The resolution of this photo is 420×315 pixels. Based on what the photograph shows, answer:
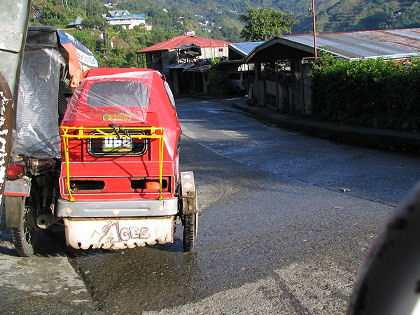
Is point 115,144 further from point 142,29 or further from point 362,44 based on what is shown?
point 142,29

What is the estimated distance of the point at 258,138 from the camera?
1712cm

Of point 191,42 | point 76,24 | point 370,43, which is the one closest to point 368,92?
point 370,43

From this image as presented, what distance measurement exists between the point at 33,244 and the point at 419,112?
11943 mm

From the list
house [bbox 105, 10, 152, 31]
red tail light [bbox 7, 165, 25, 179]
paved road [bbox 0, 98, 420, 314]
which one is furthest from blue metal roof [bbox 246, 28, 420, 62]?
house [bbox 105, 10, 152, 31]

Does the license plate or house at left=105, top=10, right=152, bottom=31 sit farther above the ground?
house at left=105, top=10, right=152, bottom=31

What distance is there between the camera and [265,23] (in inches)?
2052

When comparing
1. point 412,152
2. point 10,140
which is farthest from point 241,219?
point 412,152

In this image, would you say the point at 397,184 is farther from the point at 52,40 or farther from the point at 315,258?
the point at 52,40

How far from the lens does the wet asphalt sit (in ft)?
14.5

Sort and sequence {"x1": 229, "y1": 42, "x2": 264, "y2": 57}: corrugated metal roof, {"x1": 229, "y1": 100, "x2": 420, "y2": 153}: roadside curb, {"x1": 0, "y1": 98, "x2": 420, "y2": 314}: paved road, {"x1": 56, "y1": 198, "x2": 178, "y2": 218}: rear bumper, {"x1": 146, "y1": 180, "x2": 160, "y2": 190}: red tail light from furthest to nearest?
{"x1": 229, "y1": 42, "x2": 264, "y2": 57}: corrugated metal roof → {"x1": 229, "y1": 100, "x2": 420, "y2": 153}: roadside curb → {"x1": 146, "y1": 180, "x2": 160, "y2": 190}: red tail light → {"x1": 56, "y1": 198, "x2": 178, "y2": 218}: rear bumper → {"x1": 0, "y1": 98, "x2": 420, "y2": 314}: paved road

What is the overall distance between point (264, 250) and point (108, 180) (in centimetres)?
194

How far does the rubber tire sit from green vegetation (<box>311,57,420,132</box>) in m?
10.6

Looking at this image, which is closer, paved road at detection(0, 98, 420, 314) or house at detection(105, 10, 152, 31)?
paved road at detection(0, 98, 420, 314)

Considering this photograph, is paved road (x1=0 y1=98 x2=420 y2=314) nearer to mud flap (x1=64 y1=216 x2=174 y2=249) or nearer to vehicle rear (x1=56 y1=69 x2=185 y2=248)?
mud flap (x1=64 y1=216 x2=174 y2=249)
